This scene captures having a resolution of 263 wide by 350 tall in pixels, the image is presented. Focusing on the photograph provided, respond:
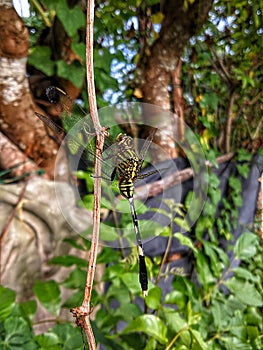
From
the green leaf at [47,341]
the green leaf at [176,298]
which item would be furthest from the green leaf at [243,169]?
the green leaf at [47,341]

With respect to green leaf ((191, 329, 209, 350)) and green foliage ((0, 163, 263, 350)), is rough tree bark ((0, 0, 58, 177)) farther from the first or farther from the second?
green leaf ((191, 329, 209, 350))

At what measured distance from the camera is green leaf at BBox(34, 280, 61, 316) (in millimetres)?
742

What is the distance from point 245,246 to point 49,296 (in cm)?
62

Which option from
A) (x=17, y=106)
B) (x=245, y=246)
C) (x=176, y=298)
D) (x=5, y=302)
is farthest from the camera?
(x=245, y=246)

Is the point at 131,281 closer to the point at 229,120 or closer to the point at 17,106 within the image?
the point at 17,106

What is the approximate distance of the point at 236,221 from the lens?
4.78ft

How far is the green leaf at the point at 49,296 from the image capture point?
74 centimetres

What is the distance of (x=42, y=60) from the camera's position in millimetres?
956

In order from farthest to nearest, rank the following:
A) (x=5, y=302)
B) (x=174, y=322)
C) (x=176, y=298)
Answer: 1. (x=176, y=298)
2. (x=174, y=322)
3. (x=5, y=302)

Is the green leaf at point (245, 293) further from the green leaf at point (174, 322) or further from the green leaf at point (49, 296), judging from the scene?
the green leaf at point (49, 296)

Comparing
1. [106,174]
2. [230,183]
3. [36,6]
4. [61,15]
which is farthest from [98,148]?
[230,183]

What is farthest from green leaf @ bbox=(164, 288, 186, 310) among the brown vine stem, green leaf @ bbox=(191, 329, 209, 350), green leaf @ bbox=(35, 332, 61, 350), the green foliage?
the brown vine stem

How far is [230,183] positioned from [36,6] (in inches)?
35.3

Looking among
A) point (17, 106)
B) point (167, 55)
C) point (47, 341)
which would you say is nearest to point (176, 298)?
point (47, 341)
